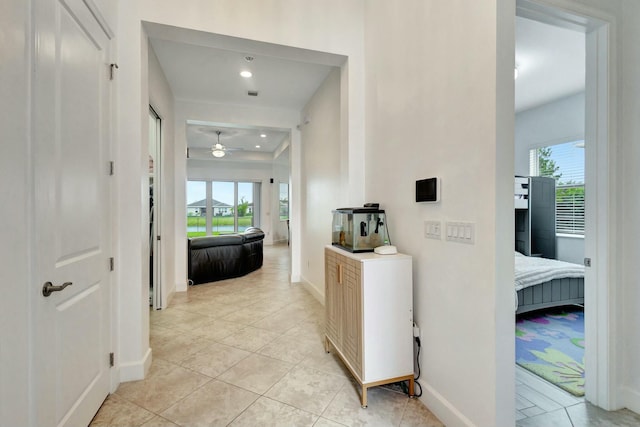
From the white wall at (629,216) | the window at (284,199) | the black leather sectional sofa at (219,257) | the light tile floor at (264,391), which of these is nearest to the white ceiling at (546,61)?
the white wall at (629,216)

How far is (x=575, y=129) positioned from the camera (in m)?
4.78

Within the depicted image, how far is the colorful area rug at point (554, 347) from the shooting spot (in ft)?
7.21

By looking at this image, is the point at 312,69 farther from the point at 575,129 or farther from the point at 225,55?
the point at 575,129

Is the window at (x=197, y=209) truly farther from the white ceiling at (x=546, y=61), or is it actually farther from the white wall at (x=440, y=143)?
the white ceiling at (x=546, y=61)

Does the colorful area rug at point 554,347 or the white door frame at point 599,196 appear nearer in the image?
the white door frame at point 599,196

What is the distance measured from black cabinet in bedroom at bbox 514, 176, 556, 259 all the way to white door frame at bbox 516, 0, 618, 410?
3.39 metres

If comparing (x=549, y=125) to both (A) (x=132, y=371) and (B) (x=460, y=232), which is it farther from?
(A) (x=132, y=371)

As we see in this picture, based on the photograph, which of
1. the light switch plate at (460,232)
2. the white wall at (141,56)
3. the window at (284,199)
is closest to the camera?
the light switch plate at (460,232)

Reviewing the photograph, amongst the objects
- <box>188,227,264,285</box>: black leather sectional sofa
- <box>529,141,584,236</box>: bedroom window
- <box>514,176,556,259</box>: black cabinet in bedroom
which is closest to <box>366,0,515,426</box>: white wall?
<box>188,227,264,285</box>: black leather sectional sofa

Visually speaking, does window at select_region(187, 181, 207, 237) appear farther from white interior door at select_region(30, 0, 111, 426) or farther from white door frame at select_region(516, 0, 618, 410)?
white door frame at select_region(516, 0, 618, 410)

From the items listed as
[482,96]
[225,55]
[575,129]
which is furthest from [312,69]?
[575,129]

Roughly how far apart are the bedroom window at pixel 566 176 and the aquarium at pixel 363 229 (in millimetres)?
4691

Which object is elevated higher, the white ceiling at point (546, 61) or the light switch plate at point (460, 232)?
the white ceiling at point (546, 61)

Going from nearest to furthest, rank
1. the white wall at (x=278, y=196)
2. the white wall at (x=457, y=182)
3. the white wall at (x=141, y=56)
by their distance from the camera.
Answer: the white wall at (x=457, y=182)
the white wall at (x=141, y=56)
the white wall at (x=278, y=196)
